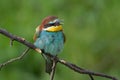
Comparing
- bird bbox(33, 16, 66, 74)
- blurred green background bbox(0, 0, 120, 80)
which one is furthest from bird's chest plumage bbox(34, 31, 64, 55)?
blurred green background bbox(0, 0, 120, 80)

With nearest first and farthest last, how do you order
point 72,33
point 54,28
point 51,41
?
point 54,28
point 51,41
point 72,33

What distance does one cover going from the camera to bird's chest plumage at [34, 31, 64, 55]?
1.99 metres

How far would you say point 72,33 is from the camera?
3.14m

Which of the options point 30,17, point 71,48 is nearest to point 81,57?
point 71,48

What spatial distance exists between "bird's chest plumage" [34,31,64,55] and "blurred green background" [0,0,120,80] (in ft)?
3.08

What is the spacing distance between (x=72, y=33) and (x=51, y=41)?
42.1 inches

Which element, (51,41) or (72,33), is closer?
(51,41)

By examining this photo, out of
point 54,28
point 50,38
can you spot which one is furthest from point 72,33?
point 54,28

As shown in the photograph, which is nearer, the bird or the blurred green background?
the bird

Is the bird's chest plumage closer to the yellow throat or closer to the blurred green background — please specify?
the yellow throat

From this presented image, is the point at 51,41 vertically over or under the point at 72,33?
over

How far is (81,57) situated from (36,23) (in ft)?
1.09

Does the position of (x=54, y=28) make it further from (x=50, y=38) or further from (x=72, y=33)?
(x=72, y=33)

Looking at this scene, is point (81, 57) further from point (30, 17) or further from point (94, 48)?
point (30, 17)
